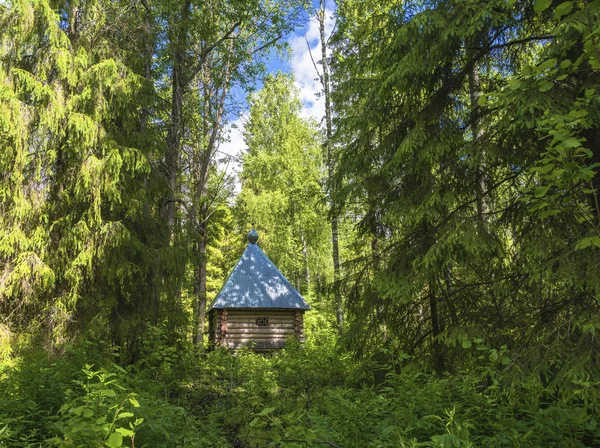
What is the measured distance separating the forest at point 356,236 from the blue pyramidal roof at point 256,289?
1391 mm

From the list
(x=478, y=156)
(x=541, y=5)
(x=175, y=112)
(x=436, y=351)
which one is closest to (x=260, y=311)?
(x=175, y=112)

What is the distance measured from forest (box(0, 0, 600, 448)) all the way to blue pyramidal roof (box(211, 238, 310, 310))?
4.56 ft

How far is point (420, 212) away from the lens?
5945mm

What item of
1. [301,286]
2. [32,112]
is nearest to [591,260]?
[32,112]

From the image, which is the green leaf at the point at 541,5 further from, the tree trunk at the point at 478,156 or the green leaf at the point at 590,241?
the tree trunk at the point at 478,156

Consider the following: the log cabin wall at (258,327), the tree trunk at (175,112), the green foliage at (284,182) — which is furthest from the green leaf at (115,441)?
the green foliage at (284,182)

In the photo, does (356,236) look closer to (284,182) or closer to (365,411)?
(365,411)

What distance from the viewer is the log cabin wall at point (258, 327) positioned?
15727 millimetres

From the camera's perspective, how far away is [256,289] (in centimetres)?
1634

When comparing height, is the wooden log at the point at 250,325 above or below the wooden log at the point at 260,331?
above

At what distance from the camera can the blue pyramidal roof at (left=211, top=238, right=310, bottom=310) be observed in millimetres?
15781

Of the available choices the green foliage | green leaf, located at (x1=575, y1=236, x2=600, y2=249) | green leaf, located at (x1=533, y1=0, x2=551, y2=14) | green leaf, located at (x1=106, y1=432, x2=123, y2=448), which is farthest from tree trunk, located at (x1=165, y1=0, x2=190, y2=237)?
green leaf, located at (x1=533, y1=0, x2=551, y2=14)

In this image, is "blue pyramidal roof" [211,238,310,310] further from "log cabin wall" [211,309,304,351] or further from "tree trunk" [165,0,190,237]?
"tree trunk" [165,0,190,237]

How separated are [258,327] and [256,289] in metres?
1.41
